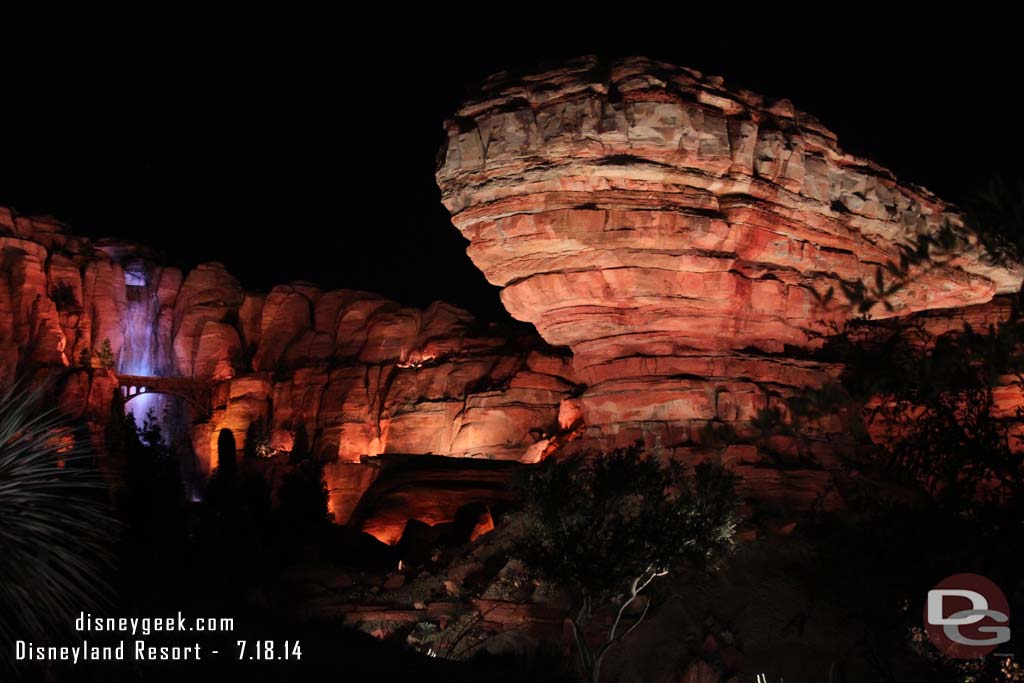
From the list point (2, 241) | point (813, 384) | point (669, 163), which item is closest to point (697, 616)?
point (813, 384)

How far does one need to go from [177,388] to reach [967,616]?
4806cm

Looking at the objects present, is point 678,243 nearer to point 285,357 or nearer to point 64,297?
point 285,357

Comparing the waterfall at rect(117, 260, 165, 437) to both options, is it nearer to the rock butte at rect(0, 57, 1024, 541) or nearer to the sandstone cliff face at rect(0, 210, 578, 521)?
the sandstone cliff face at rect(0, 210, 578, 521)

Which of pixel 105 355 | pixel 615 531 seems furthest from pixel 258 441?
pixel 615 531

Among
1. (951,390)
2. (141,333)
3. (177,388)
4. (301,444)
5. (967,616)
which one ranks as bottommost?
(967,616)

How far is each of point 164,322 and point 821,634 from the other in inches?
1953

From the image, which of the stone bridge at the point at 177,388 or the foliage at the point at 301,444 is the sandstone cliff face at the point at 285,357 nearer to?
the foliage at the point at 301,444

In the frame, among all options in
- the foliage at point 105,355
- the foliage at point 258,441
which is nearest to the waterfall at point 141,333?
the foliage at point 105,355

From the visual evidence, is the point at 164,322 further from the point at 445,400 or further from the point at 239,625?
the point at 239,625

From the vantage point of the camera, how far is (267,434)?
5481cm

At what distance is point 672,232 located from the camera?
96.1 ft

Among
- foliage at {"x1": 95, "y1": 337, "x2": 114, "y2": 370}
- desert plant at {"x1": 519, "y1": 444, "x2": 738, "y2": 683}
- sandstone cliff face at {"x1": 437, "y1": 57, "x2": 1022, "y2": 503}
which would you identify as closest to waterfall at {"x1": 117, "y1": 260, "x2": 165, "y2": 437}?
foliage at {"x1": 95, "y1": 337, "x2": 114, "y2": 370}

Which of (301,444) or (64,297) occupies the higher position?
(64,297)

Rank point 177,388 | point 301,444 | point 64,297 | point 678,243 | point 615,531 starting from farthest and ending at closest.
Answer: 1. point 177,388
2. point 64,297
3. point 301,444
4. point 678,243
5. point 615,531
